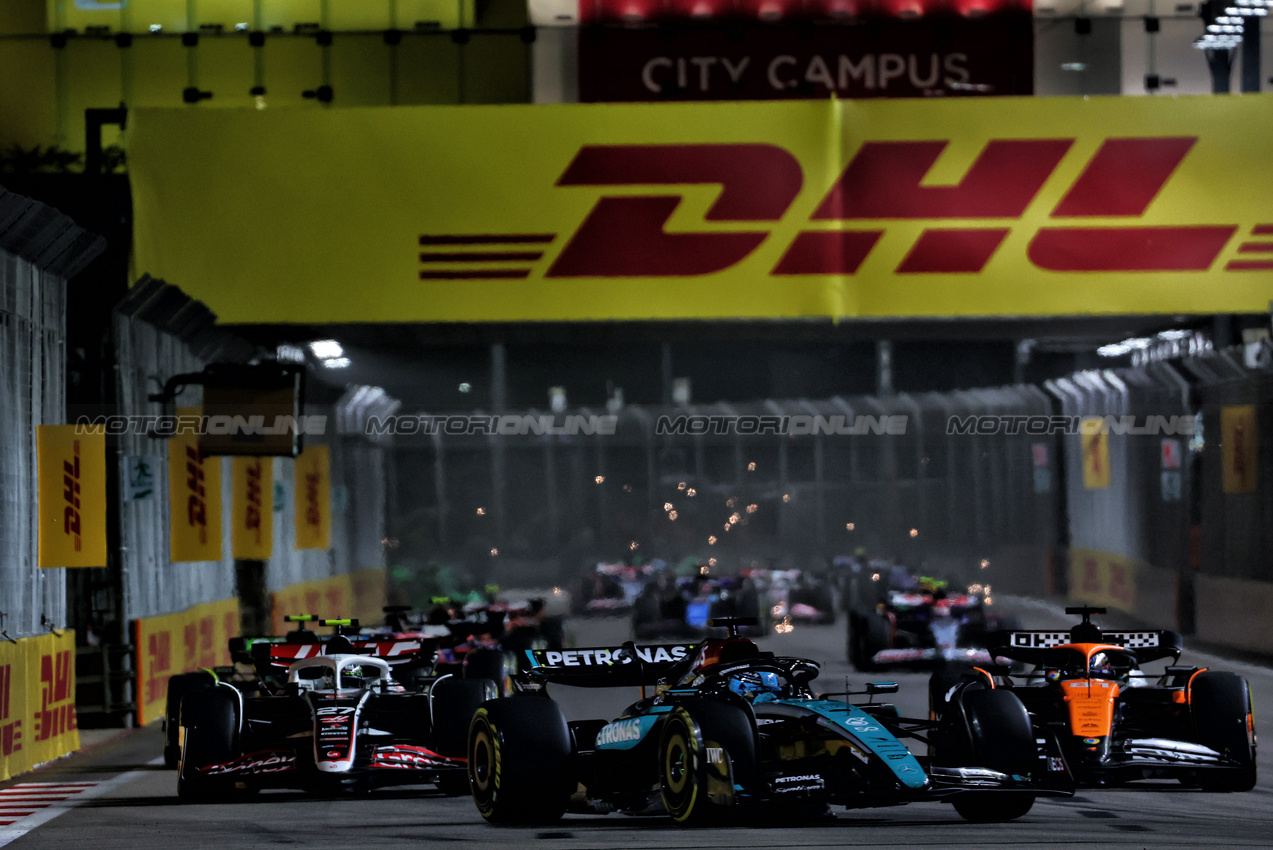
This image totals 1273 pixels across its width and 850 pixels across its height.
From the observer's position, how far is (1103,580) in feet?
87.2

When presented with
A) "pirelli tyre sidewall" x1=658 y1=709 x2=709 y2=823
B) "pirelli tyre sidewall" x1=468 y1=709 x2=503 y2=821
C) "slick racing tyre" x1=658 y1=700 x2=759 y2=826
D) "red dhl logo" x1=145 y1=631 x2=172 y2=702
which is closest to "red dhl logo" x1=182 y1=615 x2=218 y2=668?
"red dhl logo" x1=145 y1=631 x2=172 y2=702

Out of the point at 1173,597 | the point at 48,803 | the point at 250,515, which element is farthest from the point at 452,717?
the point at 1173,597

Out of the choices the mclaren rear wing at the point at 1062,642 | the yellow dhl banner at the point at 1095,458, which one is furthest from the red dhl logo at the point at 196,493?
the yellow dhl banner at the point at 1095,458

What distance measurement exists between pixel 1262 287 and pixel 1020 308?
2.44 meters

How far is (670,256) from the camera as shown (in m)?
18.2

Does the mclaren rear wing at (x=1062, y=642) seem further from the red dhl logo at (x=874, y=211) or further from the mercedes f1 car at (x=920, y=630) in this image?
the mercedes f1 car at (x=920, y=630)

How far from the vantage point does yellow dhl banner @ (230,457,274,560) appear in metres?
20.4

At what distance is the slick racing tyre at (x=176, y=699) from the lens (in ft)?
38.5

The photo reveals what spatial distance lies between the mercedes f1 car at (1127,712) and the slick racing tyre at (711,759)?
1.73 meters

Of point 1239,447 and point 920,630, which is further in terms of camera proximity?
point 1239,447

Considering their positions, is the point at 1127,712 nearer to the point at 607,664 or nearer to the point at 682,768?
the point at 607,664

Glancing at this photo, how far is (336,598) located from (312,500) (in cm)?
504

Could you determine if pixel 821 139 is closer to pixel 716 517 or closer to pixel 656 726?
Result: pixel 656 726

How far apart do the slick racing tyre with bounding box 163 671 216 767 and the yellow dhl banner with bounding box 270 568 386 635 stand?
1041 cm
